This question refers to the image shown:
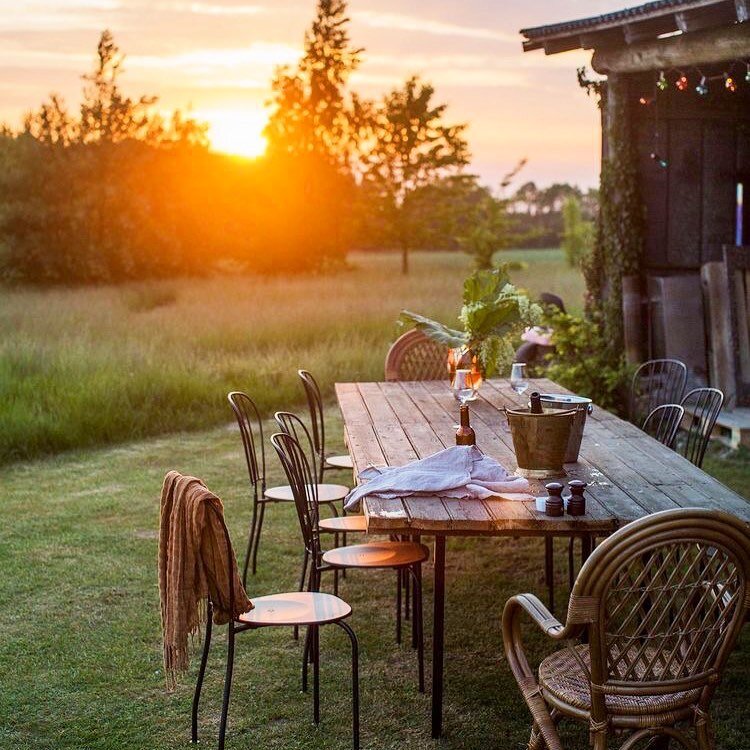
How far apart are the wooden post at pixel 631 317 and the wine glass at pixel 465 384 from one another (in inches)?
138

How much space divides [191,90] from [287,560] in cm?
2223

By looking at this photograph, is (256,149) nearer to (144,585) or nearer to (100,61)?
(100,61)

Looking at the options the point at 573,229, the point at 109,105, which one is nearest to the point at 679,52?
the point at 109,105

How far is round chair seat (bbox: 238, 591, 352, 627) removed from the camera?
3230mm

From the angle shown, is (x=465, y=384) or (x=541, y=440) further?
(x=465, y=384)

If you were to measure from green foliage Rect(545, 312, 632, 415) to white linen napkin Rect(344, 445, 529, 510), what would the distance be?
4.77m

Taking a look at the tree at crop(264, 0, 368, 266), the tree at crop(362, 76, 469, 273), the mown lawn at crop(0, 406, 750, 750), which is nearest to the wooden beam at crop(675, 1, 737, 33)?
the mown lawn at crop(0, 406, 750, 750)

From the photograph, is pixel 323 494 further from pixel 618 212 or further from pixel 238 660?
pixel 618 212

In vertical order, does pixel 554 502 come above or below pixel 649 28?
below

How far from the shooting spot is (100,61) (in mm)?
23891

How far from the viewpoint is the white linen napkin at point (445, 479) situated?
333cm

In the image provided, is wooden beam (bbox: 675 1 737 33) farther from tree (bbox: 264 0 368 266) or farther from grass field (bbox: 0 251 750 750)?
tree (bbox: 264 0 368 266)

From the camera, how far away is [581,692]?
2.62 m

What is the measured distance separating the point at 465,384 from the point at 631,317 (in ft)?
11.8
